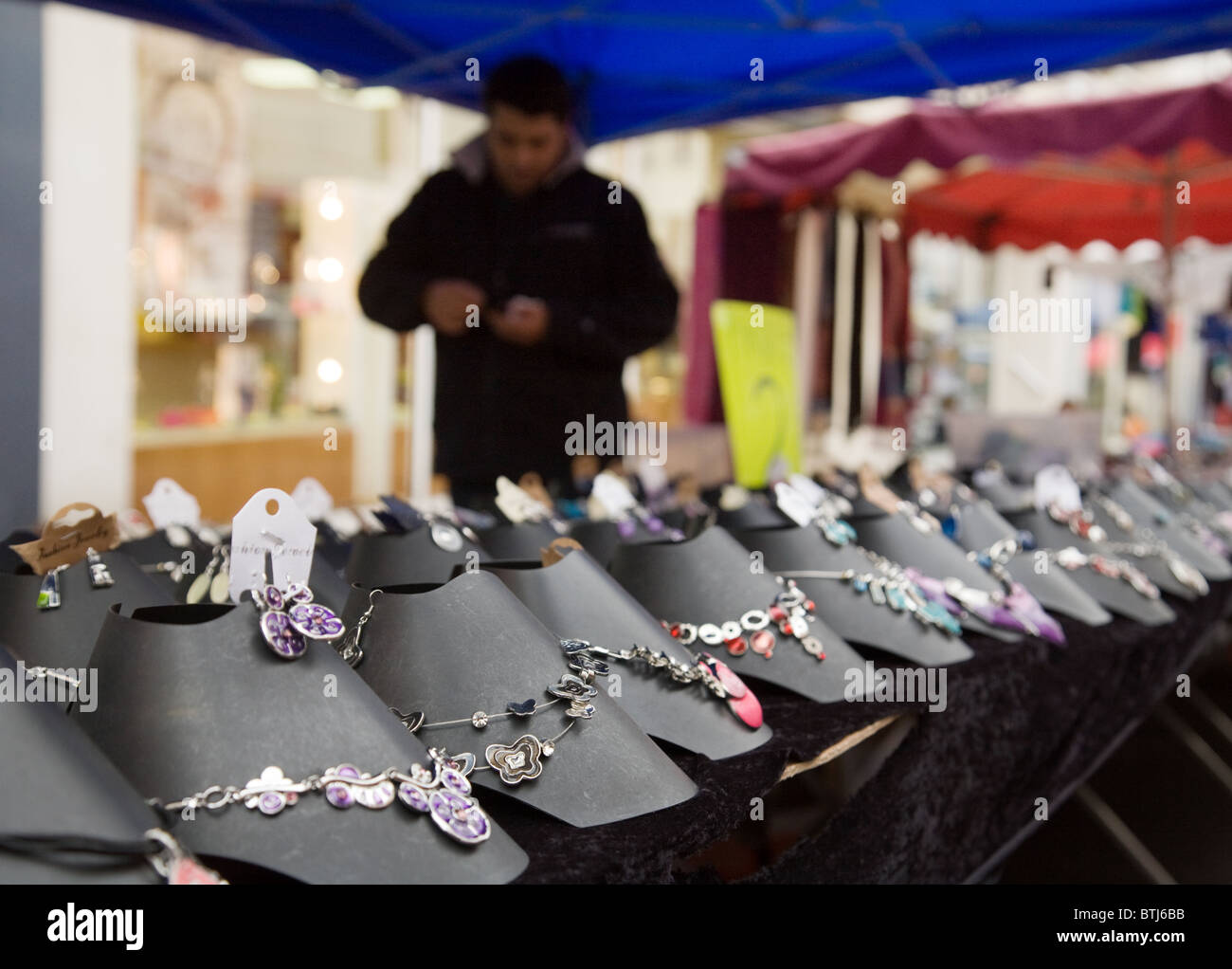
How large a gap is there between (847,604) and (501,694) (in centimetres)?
60

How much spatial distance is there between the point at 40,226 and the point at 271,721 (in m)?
3.04

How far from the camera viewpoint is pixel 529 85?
7.25 ft

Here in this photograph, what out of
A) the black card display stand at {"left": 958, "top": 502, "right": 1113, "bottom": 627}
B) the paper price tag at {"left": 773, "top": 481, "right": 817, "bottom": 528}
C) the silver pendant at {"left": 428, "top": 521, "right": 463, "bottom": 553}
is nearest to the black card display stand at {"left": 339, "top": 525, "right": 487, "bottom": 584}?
the silver pendant at {"left": 428, "top": 521, "right": 463, "bottom": 553}

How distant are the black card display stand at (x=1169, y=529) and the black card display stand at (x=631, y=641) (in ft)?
4.48

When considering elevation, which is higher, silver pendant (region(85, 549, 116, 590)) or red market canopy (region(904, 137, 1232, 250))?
red market canopy (region(904, 137, 1232, 250))

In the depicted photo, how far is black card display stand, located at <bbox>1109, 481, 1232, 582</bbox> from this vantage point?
2.04m

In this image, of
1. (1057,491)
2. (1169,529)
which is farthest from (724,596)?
(1169,529)

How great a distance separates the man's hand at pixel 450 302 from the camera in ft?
7.26

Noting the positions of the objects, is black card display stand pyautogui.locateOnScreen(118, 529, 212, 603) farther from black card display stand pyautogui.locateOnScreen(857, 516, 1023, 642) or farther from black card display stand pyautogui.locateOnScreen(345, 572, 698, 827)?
black card display stand pyautogui.locateOnScreen(857, 516, 1023, 642)

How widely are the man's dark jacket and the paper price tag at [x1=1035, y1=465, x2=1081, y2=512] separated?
82 cm

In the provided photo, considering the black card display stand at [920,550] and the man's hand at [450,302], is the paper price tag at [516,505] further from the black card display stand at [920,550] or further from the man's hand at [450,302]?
the man's hand at [450,302]

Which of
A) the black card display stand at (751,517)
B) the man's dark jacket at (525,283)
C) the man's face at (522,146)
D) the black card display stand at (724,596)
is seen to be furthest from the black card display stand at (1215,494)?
the black card display stand at (724,596)
